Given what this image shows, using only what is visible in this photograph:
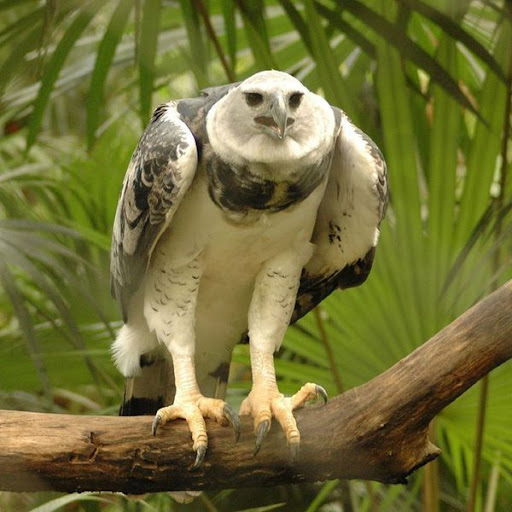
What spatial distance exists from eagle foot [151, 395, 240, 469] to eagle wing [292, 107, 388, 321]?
0.45 meters

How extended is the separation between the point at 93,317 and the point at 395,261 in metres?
0.87

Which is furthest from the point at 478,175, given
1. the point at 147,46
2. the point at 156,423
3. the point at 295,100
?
the point at 156,423

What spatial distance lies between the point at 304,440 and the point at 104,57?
3.43ft

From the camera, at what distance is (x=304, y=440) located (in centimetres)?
171

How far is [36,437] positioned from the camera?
1618mm

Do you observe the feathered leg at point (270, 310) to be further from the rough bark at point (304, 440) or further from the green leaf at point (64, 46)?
the green leaf at point (64, 46)

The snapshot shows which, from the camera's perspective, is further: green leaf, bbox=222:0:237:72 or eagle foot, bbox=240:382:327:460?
green leaf, bbox=222:0:237:72

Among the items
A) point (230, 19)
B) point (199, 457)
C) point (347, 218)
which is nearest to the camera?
point (199, 457)

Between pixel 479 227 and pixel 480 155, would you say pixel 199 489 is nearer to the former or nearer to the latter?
pixel 479 227

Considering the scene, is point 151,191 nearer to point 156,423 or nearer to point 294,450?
point 156,423

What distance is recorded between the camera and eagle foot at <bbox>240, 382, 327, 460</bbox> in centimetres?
172

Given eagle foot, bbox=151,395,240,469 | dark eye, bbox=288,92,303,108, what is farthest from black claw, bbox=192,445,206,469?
dark eye, bbox=288,92,303,108

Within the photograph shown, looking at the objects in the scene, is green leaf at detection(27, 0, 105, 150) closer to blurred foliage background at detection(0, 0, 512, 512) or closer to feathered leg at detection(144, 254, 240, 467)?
blurred foliage background at detection(0, 0, 512, 512)

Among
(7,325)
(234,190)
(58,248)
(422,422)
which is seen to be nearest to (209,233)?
(234,190)
